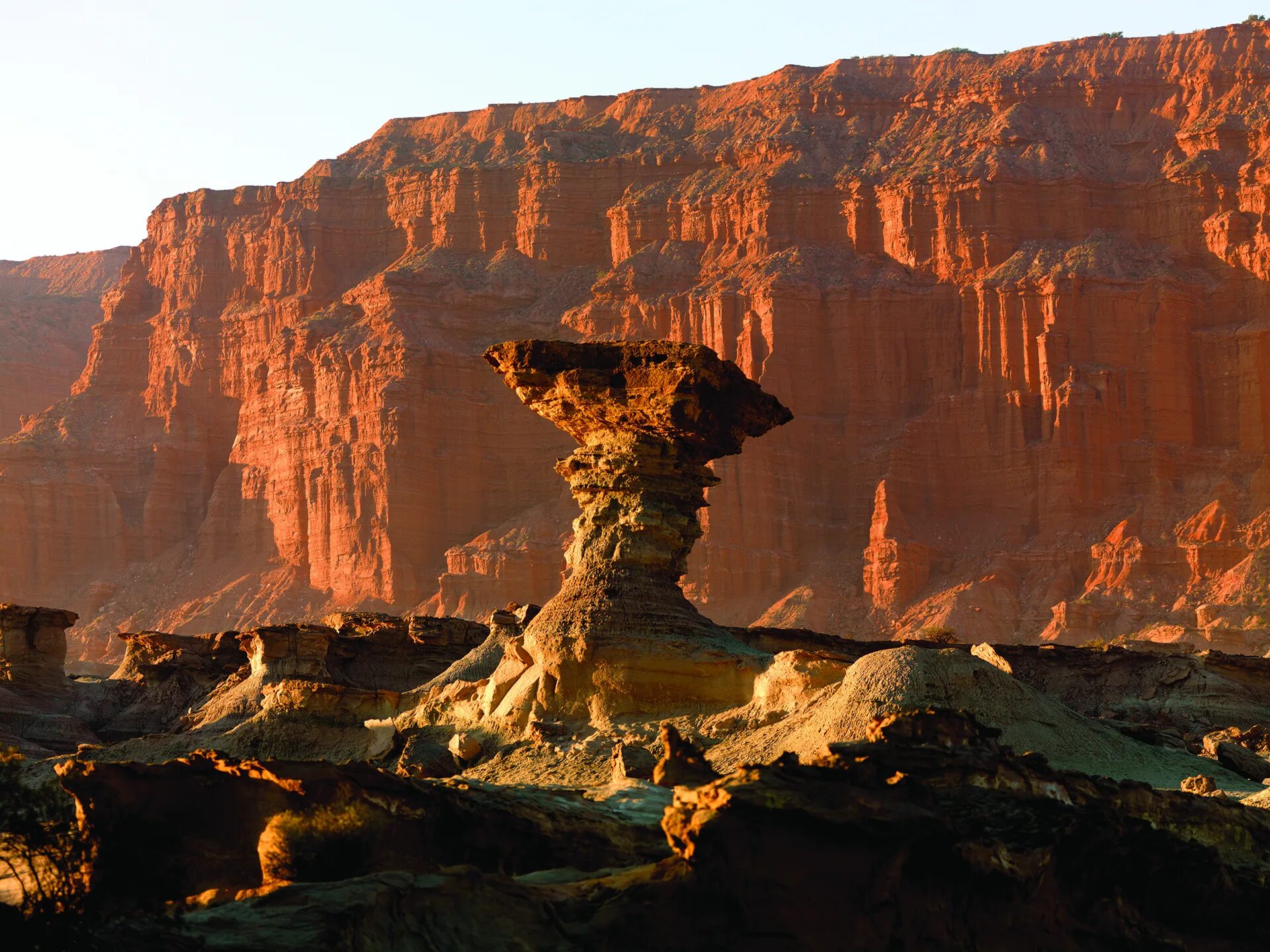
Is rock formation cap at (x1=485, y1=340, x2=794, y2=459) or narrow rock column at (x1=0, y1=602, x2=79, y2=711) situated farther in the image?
narrow rock column at (x1=0, y1=602, x2=79, y2=711)

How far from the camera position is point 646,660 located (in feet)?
104

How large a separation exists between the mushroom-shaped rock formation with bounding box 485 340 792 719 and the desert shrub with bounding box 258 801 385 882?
1199 cm

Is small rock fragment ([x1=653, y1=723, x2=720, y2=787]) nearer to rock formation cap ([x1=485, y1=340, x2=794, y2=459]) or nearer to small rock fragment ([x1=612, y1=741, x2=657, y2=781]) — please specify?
small rock fragment ([x1=612, y1=741, x2=657, y2=781])

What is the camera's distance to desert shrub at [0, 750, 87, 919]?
18.8 meters

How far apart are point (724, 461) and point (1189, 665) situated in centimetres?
6011

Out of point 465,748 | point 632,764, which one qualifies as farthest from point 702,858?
point 465,748

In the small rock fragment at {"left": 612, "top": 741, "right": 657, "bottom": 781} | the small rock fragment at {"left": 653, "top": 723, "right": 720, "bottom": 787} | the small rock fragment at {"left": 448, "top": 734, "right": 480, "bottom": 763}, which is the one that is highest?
the small rock fragment at {"left": 653, "top": 723, "right": 720, "bottom": 787}

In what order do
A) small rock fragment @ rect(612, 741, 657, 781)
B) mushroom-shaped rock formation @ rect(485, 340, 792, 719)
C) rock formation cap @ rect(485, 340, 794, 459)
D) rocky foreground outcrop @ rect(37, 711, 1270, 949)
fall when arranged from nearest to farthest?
rocky foreground outcrop @ rect(37, 711, 1270, 949) → small rock fragment @ rect(612, 741, 657, 781) → mushroom-shaped rock formation @ rect(485, 340, 792, 719) → rock formation cap @ rect(485, 340, 794, 459)

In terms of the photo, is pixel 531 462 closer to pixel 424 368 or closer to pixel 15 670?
pixel 424 368

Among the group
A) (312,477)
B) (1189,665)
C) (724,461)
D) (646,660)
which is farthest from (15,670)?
(312,477)

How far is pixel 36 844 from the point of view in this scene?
757 inches

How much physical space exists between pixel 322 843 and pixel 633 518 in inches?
593

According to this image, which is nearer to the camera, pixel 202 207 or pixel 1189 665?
pixel 1189 665

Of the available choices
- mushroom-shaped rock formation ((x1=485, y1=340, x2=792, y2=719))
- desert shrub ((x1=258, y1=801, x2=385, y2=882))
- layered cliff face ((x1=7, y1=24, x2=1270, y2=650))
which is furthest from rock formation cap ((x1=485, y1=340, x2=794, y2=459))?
layered cliff face ((x1=7, y1=24, x2=1270, y2=650))
